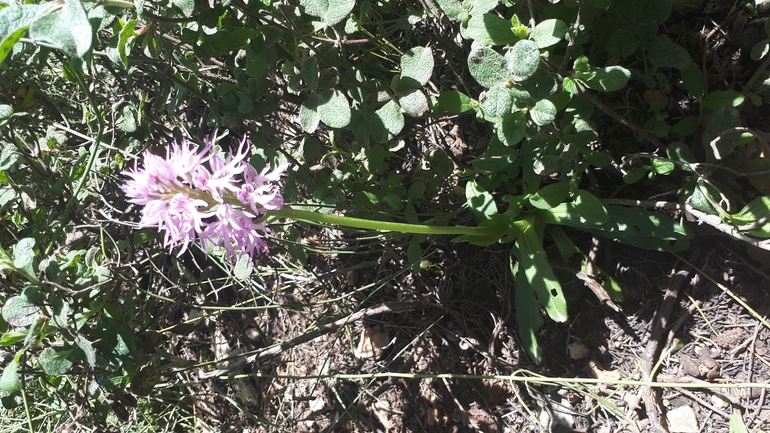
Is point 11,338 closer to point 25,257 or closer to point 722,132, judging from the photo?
point 25,257

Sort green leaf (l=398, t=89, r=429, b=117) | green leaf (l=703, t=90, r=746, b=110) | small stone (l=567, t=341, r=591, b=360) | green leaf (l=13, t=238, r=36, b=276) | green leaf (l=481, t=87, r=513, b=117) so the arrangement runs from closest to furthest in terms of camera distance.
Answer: green leaf (l=481, t=87, r=513, b=117)
green leaf (l=398, t=89, r=429, b=117)
green leaf (l=13, t=238, r=36, b=276)
green leaf (l=703, t=90, r=746, b=110)
small stone (l=567, t=341, r=591, b=360)

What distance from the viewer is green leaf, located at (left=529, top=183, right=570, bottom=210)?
169 cm

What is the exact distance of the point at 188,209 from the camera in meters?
1.16

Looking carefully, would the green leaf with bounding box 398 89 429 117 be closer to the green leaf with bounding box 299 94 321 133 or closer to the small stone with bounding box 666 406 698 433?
the green leaf with bounding box 299 94 321 133

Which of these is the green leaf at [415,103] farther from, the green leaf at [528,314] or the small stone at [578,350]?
the small stone at [578,350]

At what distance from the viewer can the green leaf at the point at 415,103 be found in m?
1.39

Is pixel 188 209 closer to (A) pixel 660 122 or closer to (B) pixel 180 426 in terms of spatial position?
(A) pixel 660 122

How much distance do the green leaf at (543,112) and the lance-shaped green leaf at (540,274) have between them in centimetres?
62

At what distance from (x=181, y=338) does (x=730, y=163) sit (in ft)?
8.15

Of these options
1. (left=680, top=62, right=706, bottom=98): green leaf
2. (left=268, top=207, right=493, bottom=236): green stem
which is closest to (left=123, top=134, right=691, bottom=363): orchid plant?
(left=268, top=207, right=493, bottom=236): green stem

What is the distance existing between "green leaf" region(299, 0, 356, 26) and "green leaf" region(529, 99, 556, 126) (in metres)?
0.49

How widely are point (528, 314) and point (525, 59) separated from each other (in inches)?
40.4

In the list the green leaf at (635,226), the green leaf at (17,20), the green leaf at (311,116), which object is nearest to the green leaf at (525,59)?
the green leaf at (311,116)

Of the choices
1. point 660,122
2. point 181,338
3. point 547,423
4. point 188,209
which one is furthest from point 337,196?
point 181,338
